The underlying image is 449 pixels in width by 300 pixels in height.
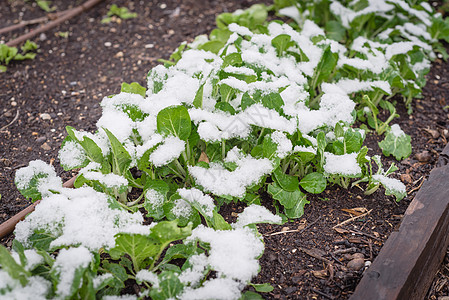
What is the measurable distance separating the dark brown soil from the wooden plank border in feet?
0.40

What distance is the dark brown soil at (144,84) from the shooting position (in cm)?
172

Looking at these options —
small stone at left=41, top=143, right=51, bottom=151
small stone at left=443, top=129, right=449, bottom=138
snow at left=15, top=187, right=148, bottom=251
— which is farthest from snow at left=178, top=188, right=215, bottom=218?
small stone at left=443, top=129, right=449, bottom=138

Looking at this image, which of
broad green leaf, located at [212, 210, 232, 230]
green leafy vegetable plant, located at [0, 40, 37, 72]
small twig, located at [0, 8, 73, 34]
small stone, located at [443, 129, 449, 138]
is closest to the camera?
broad green leaf, located at [212, 210, 232, 230]

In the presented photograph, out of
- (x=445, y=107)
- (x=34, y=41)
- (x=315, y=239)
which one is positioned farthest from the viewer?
(x=34, y=41)

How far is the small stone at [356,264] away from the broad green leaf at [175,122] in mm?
860

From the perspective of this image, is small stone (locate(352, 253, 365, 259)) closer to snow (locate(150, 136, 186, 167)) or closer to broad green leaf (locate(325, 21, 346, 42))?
snow (locate(150, 136, 186, 167))

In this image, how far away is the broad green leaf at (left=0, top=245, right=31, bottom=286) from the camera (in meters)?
1.28

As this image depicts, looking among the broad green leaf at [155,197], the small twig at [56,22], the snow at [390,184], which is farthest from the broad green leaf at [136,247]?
the small twig at [56,22]

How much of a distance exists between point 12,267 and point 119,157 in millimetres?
627

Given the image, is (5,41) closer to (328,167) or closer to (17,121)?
(17,121)

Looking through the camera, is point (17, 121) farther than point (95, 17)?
No

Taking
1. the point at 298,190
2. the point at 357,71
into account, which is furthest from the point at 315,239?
the point at 357,71

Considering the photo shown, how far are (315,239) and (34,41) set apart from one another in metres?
2.68

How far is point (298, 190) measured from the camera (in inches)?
73.9
